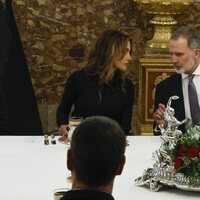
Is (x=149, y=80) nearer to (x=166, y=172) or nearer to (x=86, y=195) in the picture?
(x=166, y=172)

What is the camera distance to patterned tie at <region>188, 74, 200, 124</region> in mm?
4570

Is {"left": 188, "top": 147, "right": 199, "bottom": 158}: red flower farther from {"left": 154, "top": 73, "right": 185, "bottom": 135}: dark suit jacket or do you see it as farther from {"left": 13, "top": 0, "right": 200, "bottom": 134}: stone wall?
{"left": 13, "top": 0, "right": 200, "bottom": 134}: stone wall

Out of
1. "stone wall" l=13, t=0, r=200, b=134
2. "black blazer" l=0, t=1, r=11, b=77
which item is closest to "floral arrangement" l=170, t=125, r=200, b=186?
"black blazer" l=0, t=1, r=11, b=77

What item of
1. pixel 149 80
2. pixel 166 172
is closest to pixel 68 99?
pixel 166 172

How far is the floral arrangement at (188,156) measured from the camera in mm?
3244

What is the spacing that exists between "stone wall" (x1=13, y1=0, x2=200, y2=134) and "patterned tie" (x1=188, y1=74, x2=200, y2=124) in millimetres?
2558

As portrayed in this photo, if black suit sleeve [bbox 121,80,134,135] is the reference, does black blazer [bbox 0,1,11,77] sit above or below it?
above

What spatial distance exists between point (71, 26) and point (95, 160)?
17.1 feet

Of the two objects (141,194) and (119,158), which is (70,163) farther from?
(141,194)

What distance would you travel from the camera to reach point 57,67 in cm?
743

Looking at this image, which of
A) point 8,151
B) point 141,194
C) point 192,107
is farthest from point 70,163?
point 192,107

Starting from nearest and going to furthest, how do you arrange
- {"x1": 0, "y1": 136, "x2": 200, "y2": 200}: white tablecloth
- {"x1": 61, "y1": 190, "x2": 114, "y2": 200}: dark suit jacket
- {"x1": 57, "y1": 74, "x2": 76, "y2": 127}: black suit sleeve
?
{"x1": 61, "y1": 190, "x2": 114, "y2": 200}: dark suit jacket < {"x1": 0, "y1": 136, "x2": 200, "y2": 200}: white tablecloth < {"x1": 57, "y1": 74, "x2": 76, "y2": 127}: black suit sleeve

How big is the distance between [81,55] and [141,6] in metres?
0.80

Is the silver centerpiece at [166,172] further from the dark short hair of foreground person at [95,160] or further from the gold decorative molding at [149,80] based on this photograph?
the gold decorative molding at [149,80]
